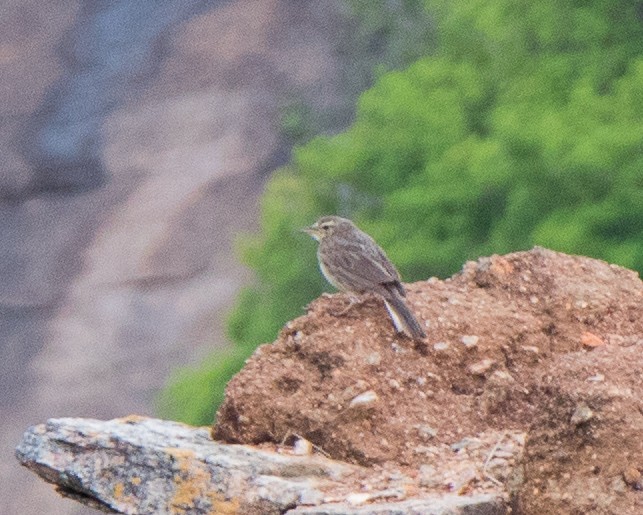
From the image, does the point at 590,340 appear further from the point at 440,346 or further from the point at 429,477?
the point at 429,477

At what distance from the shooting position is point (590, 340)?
4.77 m

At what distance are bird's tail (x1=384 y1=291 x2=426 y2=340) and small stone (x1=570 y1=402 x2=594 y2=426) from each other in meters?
0.77

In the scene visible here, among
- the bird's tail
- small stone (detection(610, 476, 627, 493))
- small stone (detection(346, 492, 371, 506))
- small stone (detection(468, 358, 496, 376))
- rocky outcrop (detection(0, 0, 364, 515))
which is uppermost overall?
rocky outcrop (detection(0, 0, 364, 515))

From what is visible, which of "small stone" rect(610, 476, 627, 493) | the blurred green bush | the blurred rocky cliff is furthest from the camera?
the blurred rocky cliff

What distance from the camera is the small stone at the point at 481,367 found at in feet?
15.1

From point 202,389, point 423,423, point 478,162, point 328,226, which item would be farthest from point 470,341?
point 202,389

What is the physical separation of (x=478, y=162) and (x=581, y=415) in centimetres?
647

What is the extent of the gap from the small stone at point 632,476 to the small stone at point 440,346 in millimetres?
900

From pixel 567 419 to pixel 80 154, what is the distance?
11.7 m

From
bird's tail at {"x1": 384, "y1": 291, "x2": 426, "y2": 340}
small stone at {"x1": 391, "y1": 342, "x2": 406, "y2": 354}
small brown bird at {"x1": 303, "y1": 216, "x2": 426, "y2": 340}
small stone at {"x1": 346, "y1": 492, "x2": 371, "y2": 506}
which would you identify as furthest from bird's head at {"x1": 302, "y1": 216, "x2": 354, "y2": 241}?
small stone at {"x1": 346, "y1": 492, "x2": 371, "y2": 506}

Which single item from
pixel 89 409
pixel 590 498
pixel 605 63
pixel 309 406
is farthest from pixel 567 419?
pixel 89 409

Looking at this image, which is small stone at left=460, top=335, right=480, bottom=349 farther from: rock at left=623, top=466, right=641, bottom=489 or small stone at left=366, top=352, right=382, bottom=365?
rock at left=623, top=466, right=641, bottom=489

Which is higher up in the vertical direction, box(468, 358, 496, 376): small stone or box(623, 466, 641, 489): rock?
box(468, 358, 496, 376): small stone

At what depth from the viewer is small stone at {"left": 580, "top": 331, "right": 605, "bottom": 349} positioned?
15.5 feet
